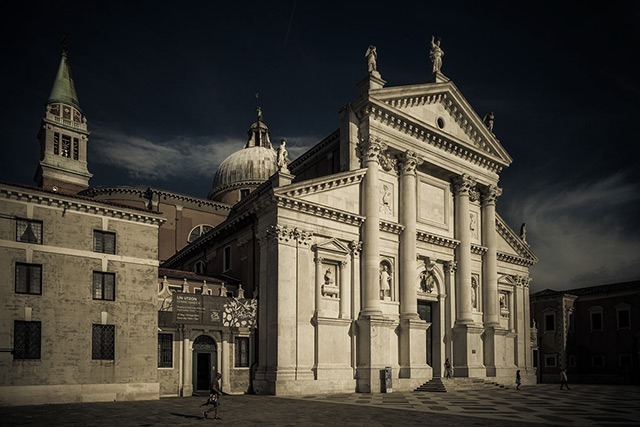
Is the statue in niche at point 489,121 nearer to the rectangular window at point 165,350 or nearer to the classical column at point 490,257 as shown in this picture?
the classical column at point 490,257

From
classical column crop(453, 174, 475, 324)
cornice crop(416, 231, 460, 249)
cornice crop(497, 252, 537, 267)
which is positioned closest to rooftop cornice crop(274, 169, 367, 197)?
cornice crop(416, 231, 460, 249)

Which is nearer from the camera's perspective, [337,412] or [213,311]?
[337,412]

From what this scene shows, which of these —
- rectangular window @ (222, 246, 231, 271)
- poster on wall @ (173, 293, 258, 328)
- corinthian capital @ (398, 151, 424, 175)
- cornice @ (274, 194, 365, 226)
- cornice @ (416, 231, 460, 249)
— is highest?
corinthian capital @ (398, 151, 424, 175)

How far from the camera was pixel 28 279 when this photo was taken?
25.0 metres

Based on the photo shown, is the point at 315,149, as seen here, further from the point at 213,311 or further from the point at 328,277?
the point at 213,311

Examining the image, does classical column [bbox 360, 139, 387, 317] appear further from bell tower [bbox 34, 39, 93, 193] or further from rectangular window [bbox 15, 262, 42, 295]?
bell tower [bbox 34, 39, 93, 193]

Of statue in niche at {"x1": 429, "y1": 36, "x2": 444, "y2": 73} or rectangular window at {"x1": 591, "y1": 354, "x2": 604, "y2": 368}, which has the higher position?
statue in niche at {"x1": 429, "y1": 36, "x2": 444, "y2": 73}

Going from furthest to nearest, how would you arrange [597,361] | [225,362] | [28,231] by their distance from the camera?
[597,361], [225,362], [28,231]

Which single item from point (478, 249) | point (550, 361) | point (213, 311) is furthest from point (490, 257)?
point (550, 361)

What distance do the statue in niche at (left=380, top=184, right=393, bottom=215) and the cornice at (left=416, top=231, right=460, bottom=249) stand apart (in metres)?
2.70

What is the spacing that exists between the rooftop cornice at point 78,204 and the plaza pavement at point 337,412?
28.6 ft

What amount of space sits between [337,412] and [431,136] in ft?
74.9

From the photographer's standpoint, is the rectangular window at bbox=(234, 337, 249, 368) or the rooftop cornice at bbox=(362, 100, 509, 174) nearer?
the rectangular window at bbox=(234, 337, 249, 368)

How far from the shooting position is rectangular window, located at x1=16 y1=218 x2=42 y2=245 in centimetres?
2517
